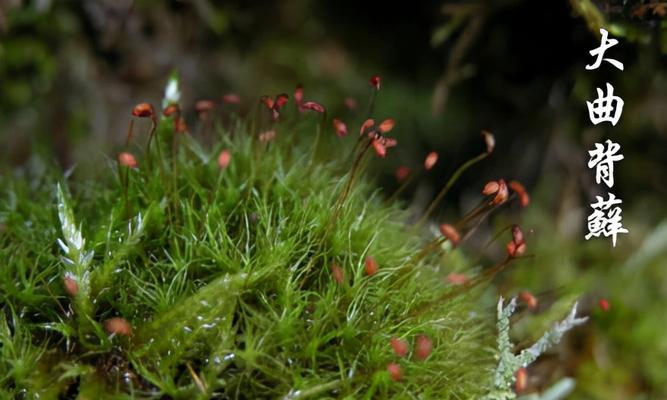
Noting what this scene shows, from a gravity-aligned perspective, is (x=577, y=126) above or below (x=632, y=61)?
below

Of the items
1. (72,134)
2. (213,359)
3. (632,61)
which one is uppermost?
→ (632,61)

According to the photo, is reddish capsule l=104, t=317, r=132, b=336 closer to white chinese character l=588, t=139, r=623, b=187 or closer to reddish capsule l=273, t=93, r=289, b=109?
reddish capsule l=273, t=93, r=289, b=109

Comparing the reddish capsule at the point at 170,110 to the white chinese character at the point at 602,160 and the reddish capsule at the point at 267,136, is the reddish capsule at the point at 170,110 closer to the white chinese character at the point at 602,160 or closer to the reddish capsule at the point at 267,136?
the reddish capsule at the point at 267,136

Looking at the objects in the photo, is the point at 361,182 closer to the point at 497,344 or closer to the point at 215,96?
the point at 497,344

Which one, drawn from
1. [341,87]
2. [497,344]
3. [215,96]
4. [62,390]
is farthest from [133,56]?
[497,344]

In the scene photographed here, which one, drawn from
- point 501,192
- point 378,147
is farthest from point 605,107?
point 378,147

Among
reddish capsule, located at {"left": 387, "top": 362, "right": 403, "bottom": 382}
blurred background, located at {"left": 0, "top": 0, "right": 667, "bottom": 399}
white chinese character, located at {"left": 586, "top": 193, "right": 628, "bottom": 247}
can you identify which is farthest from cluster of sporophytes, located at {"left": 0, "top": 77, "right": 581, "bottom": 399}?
white chinese character, located at {"left": 586, "top": 193, "right": 628, "bottom": 247}
